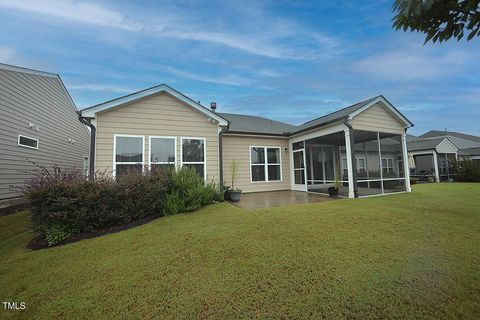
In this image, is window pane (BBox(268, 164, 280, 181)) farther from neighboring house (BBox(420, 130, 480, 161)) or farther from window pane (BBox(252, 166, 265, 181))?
neighboring house (BBox(420, 130, 480, 161))

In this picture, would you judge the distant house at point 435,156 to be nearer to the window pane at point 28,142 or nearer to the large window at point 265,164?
the large window at point 265,164

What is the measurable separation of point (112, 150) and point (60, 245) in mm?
4090

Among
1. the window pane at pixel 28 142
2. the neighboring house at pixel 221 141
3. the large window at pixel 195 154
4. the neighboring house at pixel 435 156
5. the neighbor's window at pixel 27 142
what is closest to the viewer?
the neighboring house at pixel 221 141

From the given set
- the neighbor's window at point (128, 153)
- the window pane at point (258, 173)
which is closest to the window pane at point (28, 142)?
the neighbor's window at point (128, 153)

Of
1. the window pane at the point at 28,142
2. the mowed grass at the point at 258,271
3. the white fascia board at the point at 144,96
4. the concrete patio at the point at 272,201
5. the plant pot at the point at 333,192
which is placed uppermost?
the white fascia board at the point at 144,96

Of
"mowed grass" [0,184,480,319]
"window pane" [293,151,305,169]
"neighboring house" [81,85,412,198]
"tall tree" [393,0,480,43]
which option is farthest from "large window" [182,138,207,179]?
"tall tree" [393,0,480,43]

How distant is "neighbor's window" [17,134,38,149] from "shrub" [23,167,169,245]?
6.15 meters

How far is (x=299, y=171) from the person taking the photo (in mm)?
12430

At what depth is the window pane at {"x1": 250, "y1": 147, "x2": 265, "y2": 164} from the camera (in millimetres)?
12083

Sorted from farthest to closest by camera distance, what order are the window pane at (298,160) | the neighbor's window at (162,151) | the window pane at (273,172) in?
the window pane at (298,160)
the window pane at (273,172)
the neighbor's window at (162,151)

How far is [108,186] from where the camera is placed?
5723 millimetres

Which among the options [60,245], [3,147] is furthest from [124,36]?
[60,245]

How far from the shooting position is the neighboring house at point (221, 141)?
823 centimetres

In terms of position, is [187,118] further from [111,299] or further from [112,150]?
[111,299]
